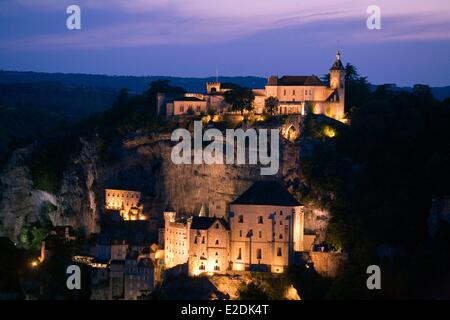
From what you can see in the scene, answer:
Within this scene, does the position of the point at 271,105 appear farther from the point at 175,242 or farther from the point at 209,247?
the point at 209,247

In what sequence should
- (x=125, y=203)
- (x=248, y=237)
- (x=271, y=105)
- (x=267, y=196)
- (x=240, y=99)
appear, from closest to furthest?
(x=248, y=237) → (x=267, y=196) → (x=125, y=203) → (x=271, y=105) → (x=240, y=99)

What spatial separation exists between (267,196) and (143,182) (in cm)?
1361

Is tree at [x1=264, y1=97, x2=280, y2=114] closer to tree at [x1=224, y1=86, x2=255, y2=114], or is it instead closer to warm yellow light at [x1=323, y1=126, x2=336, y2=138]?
tree at [x1=224, y1=86, x2=255, y2=114]

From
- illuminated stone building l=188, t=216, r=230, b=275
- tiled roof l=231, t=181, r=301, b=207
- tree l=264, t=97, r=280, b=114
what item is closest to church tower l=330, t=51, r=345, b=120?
tree l=264, t=97, r=280, b=114

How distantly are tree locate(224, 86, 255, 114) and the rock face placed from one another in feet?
15.7

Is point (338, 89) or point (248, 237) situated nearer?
point (248, 237)

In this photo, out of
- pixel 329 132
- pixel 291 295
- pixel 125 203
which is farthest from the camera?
pixel 125 203

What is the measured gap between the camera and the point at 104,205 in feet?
269

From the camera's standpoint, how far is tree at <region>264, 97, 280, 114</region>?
266ft

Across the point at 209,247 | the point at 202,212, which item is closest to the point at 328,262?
the point at 209,247

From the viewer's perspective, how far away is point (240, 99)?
266 ft

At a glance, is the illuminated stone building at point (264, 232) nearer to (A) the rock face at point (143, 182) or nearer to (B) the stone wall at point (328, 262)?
(B) the stone wall at point (328, 262)

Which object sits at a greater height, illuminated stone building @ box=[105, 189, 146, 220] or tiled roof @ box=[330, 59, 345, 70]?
tiled roof @ box=[330, 59, 345, 70]

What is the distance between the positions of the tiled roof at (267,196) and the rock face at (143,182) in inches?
140
